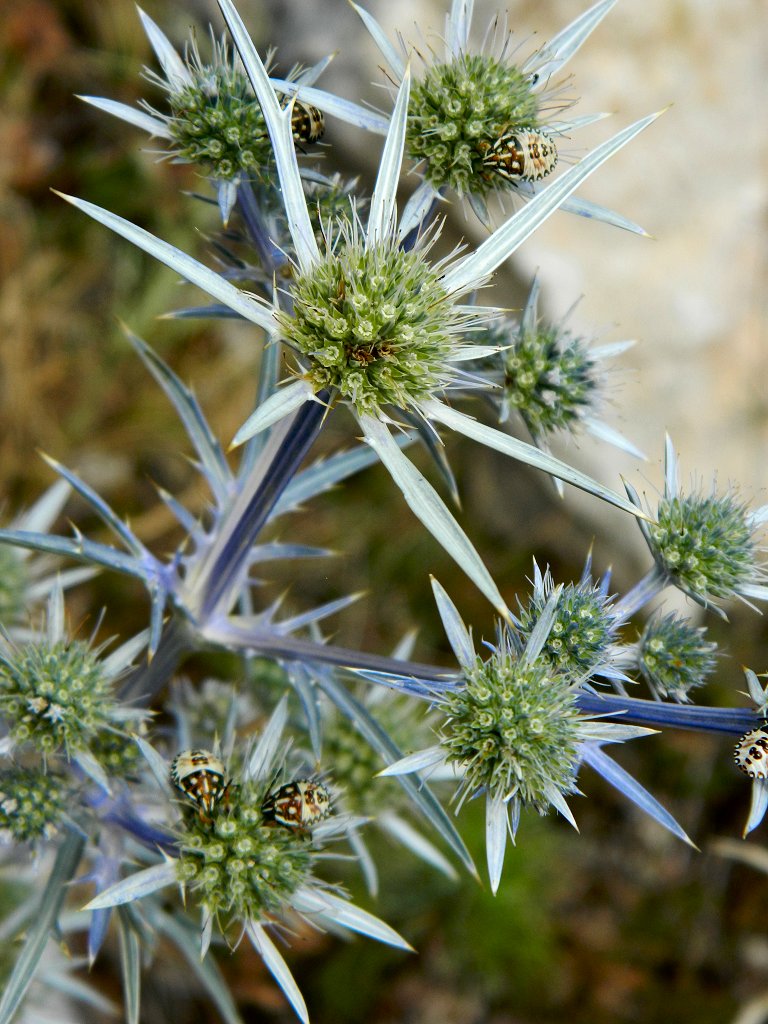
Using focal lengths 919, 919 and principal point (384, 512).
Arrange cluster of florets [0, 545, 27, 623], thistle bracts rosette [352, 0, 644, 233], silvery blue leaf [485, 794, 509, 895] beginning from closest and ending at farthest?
silvery blue leaf [485, 794, 509, 895] < thistle bracts rosette [352, 0, 644, 233] < cluster of florets [0, 545, 27, 623]

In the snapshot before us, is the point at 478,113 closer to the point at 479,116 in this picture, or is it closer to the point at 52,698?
the point at 479,116

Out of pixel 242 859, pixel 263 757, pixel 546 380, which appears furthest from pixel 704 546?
pixel 242 859

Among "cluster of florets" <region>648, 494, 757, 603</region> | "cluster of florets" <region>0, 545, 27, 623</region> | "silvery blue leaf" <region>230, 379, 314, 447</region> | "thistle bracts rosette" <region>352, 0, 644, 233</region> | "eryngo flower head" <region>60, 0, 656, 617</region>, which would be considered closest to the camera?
"silvery blue leaf" <region>230, 379, 314, 447</region>

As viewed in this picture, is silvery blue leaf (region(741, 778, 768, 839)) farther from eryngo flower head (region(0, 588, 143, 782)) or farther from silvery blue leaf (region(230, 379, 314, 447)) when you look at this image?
eryngo flower head (region(0, 588, 143, 782))

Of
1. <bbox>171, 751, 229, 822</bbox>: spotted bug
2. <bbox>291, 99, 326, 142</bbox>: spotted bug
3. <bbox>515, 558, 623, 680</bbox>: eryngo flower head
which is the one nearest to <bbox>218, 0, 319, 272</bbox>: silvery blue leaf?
<bbox>291, 99, 326, 142</bbox>: spotted bug

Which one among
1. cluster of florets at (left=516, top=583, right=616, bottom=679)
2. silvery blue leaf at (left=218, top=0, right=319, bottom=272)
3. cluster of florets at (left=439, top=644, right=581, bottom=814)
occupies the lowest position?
cluster of florets at (left=439, top=644, right=581, bottom=814)

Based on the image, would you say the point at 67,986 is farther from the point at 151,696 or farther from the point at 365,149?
the point at 365,149

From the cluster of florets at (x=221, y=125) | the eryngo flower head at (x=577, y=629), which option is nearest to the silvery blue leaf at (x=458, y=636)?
the eryngo flower head at (x=577, y=629)
